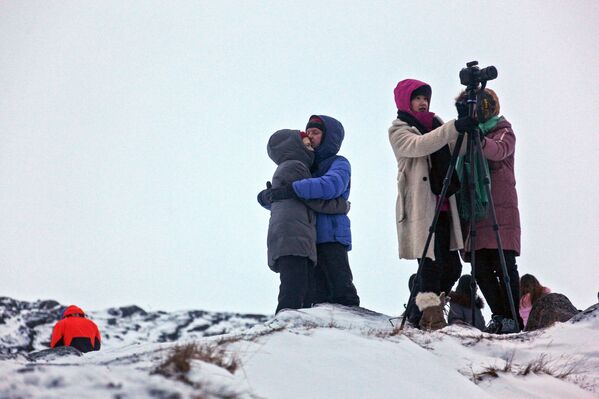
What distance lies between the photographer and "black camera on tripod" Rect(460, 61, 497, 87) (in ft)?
18.3

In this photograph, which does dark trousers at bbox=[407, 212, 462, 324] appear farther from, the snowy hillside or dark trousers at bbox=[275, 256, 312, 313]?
dark trousers at bbox=[275, 256, 312, 313]

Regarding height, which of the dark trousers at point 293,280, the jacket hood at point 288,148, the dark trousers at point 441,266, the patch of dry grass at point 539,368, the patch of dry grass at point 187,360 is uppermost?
the jacket hood at point 288,148

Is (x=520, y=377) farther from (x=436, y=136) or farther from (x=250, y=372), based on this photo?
(x=436, y=136)

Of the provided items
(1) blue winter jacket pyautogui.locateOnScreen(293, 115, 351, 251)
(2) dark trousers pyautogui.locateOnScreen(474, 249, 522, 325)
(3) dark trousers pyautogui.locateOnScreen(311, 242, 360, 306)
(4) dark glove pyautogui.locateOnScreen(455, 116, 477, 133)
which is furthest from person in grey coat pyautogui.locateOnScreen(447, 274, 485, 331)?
(4) dark glove pyautogui.locateOnScreen(455, 116, 477, 133)

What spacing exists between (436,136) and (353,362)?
275 cm

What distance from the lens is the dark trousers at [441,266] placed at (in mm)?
5574

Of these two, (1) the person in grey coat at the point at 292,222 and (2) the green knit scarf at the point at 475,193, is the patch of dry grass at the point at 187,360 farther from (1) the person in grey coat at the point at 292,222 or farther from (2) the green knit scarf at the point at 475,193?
(2) the green knit scarf at the point at 475,193

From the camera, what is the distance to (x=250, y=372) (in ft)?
9.50

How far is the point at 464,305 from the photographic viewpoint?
6.79m

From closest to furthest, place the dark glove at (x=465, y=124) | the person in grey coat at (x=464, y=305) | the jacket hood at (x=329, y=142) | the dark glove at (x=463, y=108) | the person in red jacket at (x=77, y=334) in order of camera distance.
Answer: the dark glove at (x=465, y=124), the dark glove at (x=463, y=108), the person in grey coat at (x=464, y=305), the jacket hood at (x=329, y=142), the person in red jacket at (x=77, y=334)

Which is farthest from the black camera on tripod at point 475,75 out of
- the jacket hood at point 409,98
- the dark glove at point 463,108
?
the jacket hood at point 409,98

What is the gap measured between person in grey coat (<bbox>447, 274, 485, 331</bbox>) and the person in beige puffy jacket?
32.6 inches

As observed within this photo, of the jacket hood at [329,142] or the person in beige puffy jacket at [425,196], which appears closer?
the person in beige puffy jacket at [425,196]

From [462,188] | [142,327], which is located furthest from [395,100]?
[142,327]
